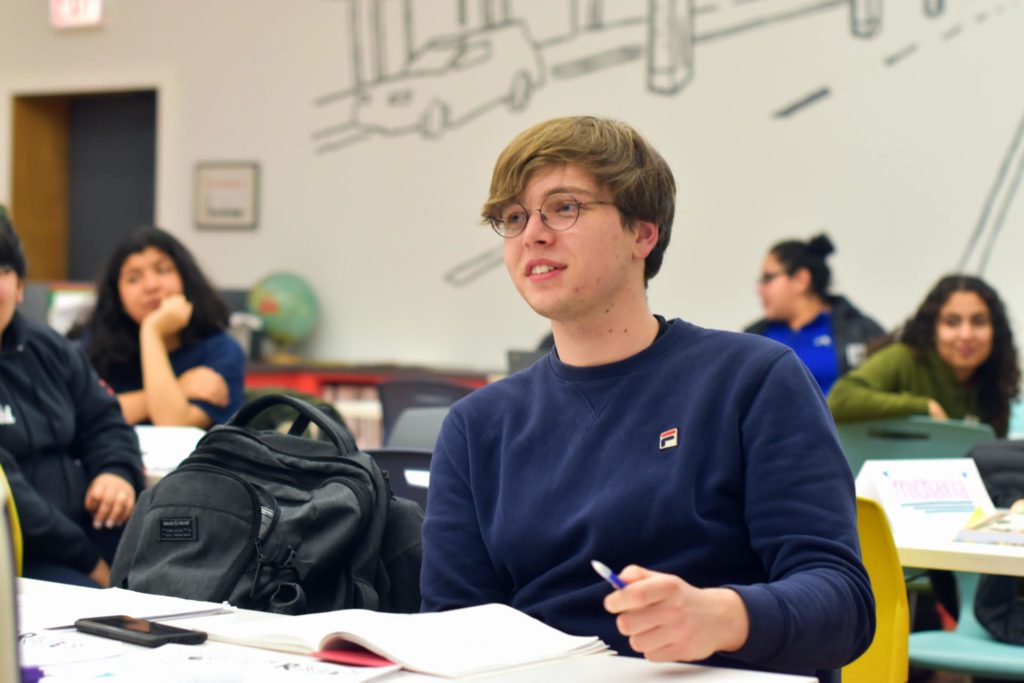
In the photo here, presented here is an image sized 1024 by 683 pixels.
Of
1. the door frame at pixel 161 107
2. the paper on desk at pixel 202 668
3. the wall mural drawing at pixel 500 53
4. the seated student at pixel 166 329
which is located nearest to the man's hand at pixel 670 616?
the paper on desk at pixel 202 668

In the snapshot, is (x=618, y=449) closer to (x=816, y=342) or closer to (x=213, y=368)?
(x=213, y=368)

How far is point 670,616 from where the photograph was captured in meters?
1.17

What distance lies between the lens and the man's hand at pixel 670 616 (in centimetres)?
114

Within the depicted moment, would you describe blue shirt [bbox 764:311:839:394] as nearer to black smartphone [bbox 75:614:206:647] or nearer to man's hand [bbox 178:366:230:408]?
man's hand [bbox 178:366:230:408]

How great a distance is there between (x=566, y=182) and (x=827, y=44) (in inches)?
213

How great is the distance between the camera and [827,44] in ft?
21.7

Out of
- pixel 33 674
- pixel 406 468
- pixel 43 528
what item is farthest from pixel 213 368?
pixel 33 674

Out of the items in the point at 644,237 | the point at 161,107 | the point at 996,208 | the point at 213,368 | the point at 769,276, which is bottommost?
the point at 213,368

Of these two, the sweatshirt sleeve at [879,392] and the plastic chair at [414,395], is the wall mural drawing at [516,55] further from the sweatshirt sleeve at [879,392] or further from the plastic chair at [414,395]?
the plastic chair at [414,395]

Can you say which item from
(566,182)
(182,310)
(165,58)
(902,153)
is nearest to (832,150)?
(902,153)

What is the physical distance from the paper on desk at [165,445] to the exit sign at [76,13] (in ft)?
18.6

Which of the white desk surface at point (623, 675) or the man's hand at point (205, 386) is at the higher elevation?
the white desk surface at point (623, 675)

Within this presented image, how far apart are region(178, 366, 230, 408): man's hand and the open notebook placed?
283cm

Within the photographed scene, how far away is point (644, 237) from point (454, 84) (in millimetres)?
6204
